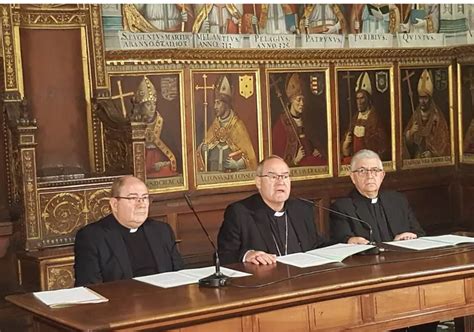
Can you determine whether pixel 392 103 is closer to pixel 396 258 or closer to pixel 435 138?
pixel 435 138

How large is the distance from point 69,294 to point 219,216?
5041 mm

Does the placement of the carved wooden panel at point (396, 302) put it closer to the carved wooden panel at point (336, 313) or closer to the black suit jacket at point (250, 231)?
the carved wooden panel at point (336, 313)

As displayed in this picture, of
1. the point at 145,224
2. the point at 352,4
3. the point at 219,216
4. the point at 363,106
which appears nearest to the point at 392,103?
the point at 363,106

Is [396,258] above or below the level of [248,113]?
below

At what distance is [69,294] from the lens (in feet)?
16.2

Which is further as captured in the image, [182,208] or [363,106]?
[363,106]

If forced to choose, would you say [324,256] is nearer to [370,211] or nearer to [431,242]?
[431,242]

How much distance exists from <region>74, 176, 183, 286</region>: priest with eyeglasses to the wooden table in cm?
58

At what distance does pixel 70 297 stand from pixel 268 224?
2065 mm

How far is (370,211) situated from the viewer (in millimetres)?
7047

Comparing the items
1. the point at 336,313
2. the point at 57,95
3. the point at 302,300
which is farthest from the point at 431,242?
the point at 57,95

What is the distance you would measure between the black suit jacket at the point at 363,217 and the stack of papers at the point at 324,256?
62 cm

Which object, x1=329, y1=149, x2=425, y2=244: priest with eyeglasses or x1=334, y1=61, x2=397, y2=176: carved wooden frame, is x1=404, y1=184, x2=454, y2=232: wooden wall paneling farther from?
x1=329, y1=149, x2=425, y2=244: priest with eyeglasses

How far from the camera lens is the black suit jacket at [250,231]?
6.48m
